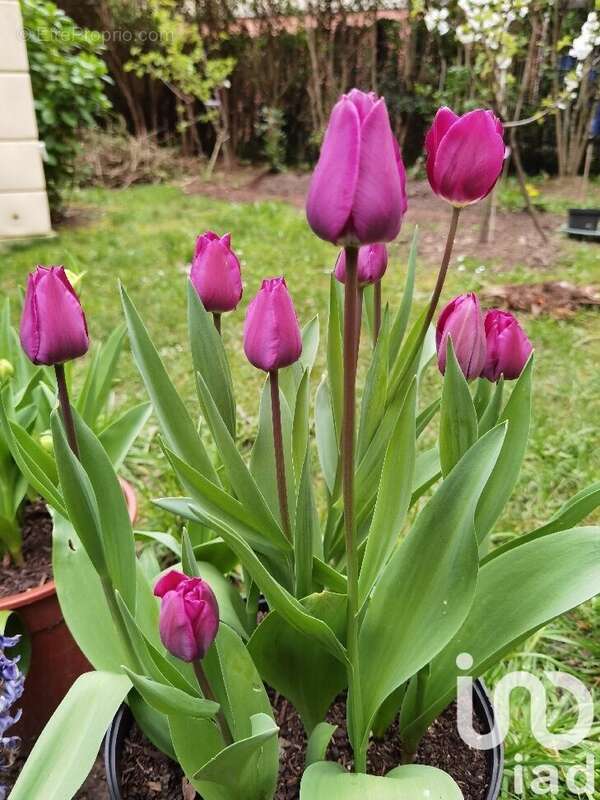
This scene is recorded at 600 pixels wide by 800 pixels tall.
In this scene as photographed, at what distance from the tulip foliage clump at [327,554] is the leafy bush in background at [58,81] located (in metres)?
4.08

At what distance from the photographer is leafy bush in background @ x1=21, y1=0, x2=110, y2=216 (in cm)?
432

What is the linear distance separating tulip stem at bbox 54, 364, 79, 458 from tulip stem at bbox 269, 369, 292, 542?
21 centimetres

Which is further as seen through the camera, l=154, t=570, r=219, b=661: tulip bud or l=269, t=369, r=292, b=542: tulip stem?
l=269, t=369, r=292, b=542: tulip stem

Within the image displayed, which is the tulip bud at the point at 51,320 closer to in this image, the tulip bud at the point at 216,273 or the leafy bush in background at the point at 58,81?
the tulip bud at the point at 216,273

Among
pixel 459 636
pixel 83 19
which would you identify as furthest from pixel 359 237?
pixel 83 19

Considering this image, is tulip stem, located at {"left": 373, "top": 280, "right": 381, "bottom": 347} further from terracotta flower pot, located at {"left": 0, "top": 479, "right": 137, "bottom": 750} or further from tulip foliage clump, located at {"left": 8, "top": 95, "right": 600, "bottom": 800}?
terracotta flower pot, located at {"left": 0, "top": 479, "right": 137, "bottom": 750}

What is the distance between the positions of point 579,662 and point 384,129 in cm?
129

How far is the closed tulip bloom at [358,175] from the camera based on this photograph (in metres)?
0.54

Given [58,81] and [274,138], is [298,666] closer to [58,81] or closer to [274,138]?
[58,81]

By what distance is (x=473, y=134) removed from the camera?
73 centimetres

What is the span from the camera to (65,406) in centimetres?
78

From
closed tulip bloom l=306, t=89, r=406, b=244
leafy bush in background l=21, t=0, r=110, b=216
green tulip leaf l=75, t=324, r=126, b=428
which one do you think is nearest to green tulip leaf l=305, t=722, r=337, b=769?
closed tulip bloom l=306, t=89, r=406, b=244

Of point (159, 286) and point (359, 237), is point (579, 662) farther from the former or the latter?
point (159, 286)

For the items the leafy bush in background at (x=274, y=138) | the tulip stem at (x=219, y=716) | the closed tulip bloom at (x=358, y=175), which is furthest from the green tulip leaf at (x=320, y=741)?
the leafy bush in background at (x=274, y=138)
